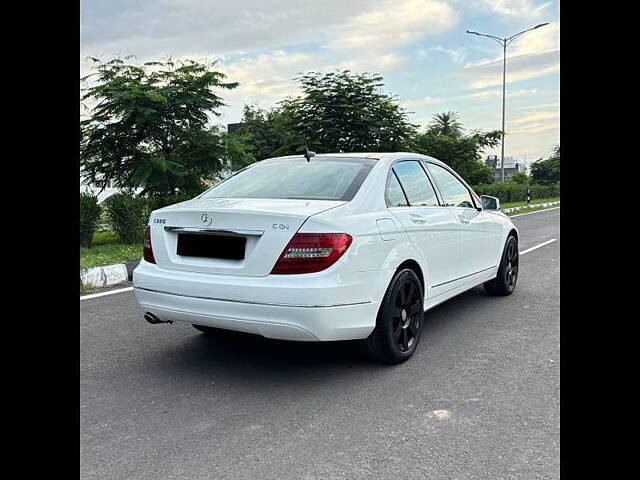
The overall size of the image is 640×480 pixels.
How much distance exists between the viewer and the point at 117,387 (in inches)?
152

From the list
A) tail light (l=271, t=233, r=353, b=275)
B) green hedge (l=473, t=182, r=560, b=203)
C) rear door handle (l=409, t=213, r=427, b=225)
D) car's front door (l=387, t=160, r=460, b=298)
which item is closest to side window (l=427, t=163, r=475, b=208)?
car's front door (l=387, t=160, r=460, b=298)

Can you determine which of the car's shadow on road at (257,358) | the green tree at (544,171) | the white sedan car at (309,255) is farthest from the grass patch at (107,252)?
the green tree at (544,171)

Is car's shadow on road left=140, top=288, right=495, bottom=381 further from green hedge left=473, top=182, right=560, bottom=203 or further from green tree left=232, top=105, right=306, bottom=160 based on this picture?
green hedge left=473, top=182, right=560, bottom=203

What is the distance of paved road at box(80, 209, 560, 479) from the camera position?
2.84m

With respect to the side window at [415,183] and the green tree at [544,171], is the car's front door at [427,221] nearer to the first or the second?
the side window at [415,183]

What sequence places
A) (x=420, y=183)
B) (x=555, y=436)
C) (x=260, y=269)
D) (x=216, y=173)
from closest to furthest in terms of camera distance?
(x=555, y=436), (x=260, y=269), (x=420, y=183), (x=216, y=173)

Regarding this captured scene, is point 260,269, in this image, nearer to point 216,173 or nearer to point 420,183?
point 420,183

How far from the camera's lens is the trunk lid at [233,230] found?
12.0 feet

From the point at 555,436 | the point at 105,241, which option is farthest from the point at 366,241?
the point at 105,241

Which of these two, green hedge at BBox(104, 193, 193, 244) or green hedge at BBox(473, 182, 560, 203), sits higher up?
green hedge at BBox(473, 182, 560, 203)

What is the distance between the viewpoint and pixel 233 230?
12.4 ft

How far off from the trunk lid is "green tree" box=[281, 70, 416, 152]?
1691cm

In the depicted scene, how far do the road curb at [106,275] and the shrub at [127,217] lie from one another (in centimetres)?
276

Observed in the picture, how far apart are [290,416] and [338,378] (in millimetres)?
694
